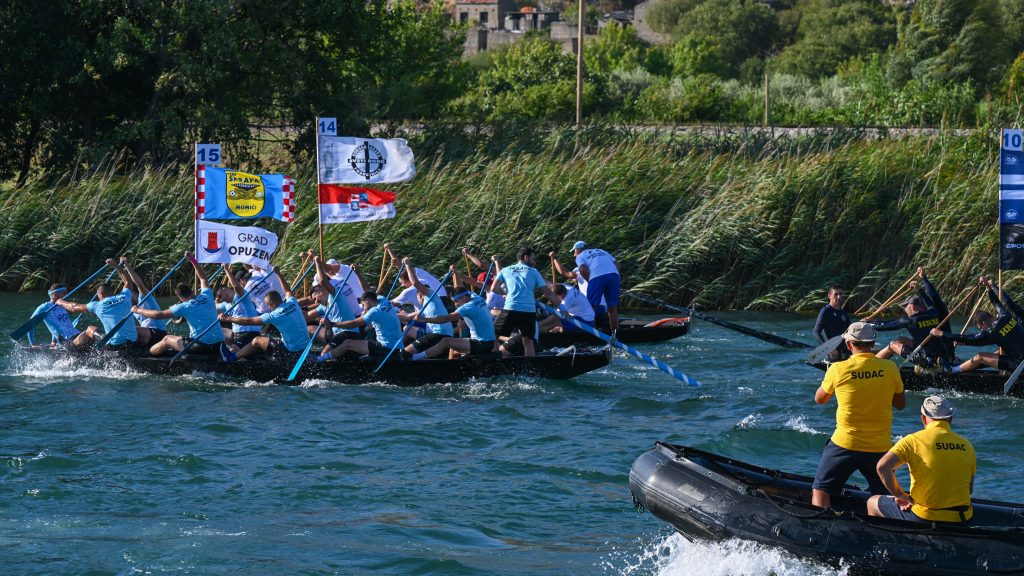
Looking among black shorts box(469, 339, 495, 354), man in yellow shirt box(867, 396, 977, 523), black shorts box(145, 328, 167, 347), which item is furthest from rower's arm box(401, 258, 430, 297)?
man in yellow shirt box(867, 396, 977, 523)

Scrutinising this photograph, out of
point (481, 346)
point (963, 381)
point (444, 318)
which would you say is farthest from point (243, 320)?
point (963, 381)

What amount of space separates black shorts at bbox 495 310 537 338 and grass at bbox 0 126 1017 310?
6.69 m

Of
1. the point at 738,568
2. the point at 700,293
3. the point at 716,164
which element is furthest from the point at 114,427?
the point at 716,164

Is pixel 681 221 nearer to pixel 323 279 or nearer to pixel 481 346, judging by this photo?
pixel 481 346

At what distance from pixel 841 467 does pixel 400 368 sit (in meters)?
8.15

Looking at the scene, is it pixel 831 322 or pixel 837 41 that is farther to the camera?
pixel 837 41

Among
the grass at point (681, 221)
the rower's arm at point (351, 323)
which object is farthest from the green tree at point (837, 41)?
the rower's arm at point (351, 323)

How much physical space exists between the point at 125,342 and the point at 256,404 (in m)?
2.54

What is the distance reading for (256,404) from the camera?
619 inches

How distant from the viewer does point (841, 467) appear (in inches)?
371

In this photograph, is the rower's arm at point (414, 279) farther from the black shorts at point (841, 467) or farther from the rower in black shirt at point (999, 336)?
the black shorts at point (841, 467)

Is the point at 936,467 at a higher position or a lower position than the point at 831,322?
higher

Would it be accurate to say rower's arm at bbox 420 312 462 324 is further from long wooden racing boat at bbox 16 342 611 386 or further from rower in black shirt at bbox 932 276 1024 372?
rower in black shirt at bbox 932 276 1024 372

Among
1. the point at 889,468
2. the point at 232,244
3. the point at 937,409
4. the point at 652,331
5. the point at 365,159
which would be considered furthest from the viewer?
the point at 652,331
